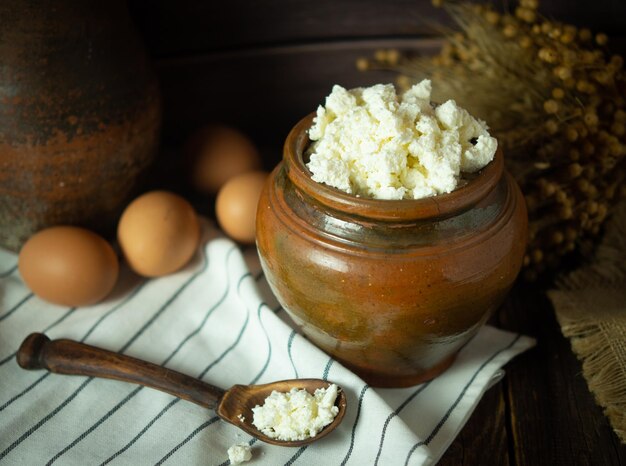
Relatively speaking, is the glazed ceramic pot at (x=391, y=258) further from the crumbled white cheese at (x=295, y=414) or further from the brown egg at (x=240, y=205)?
the brown egg at (x=240, y=205)

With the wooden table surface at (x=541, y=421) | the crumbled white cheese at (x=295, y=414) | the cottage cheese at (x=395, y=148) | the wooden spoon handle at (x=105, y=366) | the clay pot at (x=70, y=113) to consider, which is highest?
the cottage cheese at (x=395, y=148)

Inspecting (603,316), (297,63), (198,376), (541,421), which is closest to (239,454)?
(198,376)

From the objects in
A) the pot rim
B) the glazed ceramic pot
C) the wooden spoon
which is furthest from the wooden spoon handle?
the pot rim

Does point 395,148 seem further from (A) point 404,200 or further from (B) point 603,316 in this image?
(B) point 603,316

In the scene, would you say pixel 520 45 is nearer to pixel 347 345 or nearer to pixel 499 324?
pixel 499 324

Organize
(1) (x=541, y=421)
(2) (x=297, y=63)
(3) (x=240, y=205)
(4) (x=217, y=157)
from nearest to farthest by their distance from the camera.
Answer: (1) (x=541, y=421) → (3) (x=240, y=205) → (4) (x=217, y=157) → (2) (x=297, y=63)

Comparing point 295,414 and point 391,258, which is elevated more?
point 391,258

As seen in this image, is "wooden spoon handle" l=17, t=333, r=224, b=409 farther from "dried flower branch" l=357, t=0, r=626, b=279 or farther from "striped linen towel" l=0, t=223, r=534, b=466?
"dried flower branch" l=357, t=0, r=626, b=279

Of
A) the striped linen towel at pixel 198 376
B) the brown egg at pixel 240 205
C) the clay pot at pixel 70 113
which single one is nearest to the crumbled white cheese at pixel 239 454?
the striped linen towel at pixel 198 376
